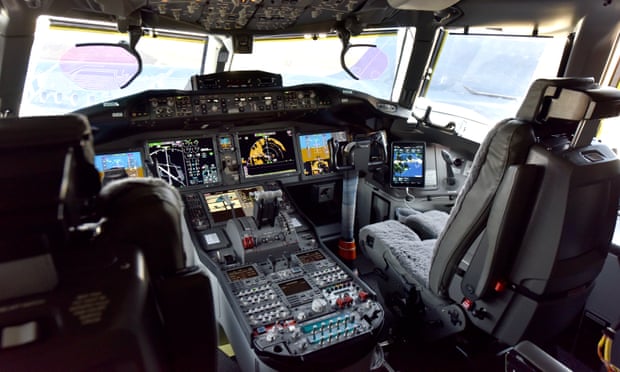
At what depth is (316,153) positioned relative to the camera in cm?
353

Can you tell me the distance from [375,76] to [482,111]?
1.09 metres

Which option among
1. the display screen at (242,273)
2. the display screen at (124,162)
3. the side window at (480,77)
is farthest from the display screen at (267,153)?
the side window at (480,77)

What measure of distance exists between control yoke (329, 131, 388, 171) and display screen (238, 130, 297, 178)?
15.0 inches

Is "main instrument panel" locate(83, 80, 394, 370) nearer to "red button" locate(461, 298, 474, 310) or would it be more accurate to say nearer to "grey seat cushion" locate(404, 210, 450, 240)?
"red button" locate(461, 298, 474, 310)

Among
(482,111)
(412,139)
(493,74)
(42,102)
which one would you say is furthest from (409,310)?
(42,102)

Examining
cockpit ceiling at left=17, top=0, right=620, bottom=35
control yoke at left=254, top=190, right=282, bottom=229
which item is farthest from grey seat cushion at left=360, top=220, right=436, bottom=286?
cockpit ceiling at left=17, top=0, right=620, bottom=35

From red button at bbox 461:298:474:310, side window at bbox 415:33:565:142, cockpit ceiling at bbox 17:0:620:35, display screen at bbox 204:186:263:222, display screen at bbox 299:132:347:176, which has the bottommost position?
display screen at bbox 204:186:263:222

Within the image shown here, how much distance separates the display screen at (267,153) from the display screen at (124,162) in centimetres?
76

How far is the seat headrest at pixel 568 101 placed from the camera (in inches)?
55.9

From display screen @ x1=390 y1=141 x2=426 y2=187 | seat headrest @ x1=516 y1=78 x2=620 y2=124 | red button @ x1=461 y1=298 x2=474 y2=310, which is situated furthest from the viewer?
display screen @ x1=390 y1=141 x2=426 y2=187

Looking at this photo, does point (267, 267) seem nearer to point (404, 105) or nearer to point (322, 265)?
point (322, 265)

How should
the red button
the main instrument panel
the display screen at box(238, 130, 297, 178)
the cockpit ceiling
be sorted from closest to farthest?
the red button
the main instrument panel
the cockpit ceiling
the display screen at box(238, 130, 297, 178)

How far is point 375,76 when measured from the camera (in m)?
4.10

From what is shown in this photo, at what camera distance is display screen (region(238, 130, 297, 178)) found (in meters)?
3.28
